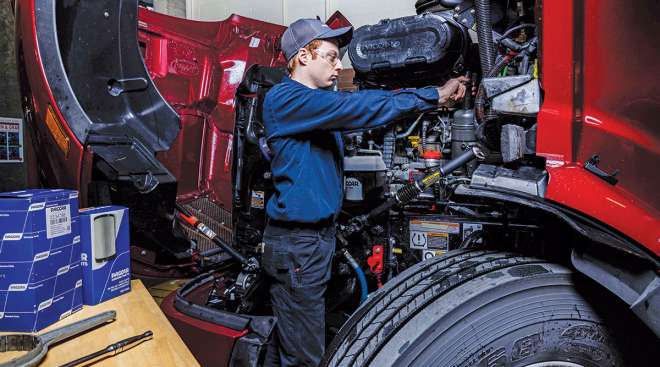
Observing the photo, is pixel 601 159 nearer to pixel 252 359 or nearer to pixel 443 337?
pixel 443 337

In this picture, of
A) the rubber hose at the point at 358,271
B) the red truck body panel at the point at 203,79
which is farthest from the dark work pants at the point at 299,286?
the red truck body panel at the point at 203,79

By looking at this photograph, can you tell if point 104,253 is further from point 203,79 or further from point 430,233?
point 203,79

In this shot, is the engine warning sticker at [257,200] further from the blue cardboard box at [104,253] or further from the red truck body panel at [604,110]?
the red truck body panel at [604,110]

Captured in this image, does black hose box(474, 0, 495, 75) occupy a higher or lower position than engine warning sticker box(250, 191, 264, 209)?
higher

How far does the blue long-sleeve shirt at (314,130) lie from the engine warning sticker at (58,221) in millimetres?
783

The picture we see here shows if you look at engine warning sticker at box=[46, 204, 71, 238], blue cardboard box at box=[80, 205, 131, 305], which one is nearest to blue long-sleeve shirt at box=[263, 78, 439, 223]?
blue cardboard box at box=[80, 205, 131, 305]

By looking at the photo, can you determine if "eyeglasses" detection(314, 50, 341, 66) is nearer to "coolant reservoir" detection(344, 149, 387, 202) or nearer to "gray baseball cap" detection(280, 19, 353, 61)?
"gray baseball cap" detection(280, 19, 353, 61)

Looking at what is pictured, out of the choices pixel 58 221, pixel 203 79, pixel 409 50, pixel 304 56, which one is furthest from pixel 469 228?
pixel 203 79

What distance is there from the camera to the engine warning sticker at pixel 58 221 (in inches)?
45.1

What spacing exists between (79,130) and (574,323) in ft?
6.66

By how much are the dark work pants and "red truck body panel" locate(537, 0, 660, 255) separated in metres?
0.97

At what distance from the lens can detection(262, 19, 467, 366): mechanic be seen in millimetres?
1735

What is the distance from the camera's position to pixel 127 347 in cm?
107

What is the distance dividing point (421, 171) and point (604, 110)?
136cm
